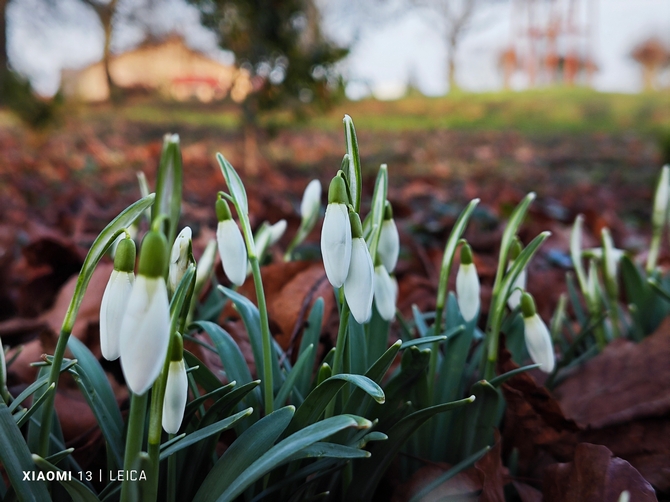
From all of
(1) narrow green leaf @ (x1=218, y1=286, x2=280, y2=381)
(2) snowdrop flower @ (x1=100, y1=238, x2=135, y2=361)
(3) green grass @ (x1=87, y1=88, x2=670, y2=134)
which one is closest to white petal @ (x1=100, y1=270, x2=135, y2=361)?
(2) snowdrop flower @ (x1=100, y1=238, x2=135, y2=361)

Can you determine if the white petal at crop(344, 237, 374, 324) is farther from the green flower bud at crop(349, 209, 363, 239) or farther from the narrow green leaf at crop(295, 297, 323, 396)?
the narrow green leaf at crop(295, 297, 323, 396)

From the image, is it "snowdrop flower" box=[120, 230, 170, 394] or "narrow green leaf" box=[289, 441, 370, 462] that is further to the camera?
"narrow green leaf" box=[289, 441, 370, 462]

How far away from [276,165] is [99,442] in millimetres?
3848

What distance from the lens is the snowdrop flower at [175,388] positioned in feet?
1.55

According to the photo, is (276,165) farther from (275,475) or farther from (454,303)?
(275,475)

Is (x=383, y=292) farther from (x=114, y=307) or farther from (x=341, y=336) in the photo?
(x=114, y=307)

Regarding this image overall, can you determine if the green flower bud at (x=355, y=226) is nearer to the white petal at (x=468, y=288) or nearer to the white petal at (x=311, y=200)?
the white petal at (x=468, y=288)

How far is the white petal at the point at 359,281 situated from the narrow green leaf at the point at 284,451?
0.09 meters

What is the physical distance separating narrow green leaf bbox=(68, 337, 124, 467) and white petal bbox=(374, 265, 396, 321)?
12.1 inches

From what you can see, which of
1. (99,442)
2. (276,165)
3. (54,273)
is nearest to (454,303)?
(99,442)

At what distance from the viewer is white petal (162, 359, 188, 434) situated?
0.47 m

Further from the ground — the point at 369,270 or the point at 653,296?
the point at 369,270

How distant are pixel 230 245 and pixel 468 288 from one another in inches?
11.6

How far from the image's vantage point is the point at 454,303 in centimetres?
86
